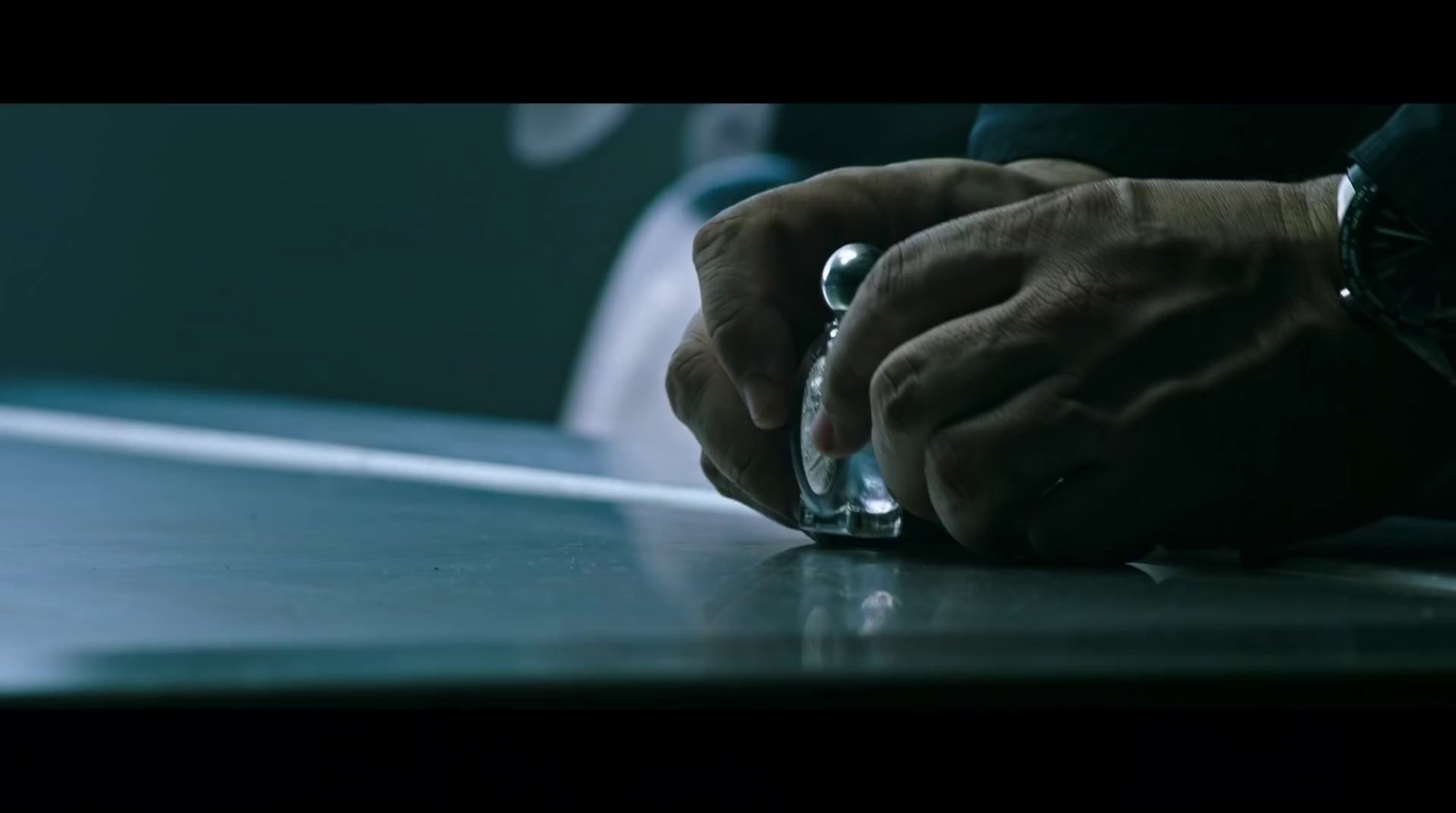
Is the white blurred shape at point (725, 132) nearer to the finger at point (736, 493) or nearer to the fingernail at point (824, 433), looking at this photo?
the finger at point (736, 493)

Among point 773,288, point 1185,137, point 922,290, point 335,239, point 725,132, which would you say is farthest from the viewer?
point 335,239

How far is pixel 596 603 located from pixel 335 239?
3125 millimetres

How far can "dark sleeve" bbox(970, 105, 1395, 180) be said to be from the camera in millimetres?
1098

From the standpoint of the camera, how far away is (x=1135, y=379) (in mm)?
585

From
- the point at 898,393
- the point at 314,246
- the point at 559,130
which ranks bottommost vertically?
the point at 314,246

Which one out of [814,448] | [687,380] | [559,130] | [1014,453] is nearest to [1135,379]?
[1014,453]

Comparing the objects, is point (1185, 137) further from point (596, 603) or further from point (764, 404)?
point (596, 603)

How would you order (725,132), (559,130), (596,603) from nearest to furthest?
(596,603) < (725,132) < (559,130)

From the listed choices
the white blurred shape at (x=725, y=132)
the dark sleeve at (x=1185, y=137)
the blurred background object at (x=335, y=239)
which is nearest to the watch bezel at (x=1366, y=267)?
the dark sleeve at (x=1185, y=137)

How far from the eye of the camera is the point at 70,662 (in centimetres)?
37

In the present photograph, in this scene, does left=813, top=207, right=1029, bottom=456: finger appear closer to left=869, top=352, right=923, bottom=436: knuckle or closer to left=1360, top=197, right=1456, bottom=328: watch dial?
left=869, top=352, right=923, bottom=436: knuckle

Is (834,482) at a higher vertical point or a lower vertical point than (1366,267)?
lower

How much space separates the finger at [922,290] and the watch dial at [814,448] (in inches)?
1.8

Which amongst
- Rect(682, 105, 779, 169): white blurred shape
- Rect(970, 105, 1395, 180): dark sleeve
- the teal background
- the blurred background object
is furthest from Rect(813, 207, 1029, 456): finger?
the teal background
